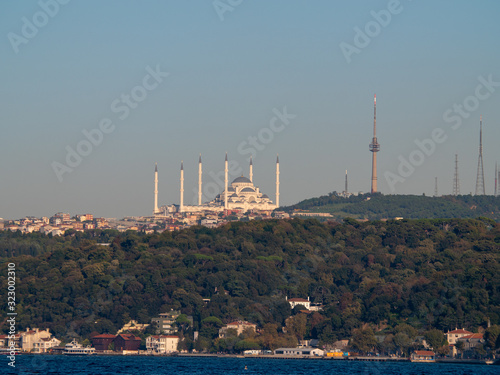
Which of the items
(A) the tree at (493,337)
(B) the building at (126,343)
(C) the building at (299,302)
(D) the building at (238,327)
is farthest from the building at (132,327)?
(A) the tree at (493,337)

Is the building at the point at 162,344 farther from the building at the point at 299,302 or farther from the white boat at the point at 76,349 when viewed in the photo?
the building at the point at 299,302

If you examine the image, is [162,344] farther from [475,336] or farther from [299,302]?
[475,336]

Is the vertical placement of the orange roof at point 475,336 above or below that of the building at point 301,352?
above

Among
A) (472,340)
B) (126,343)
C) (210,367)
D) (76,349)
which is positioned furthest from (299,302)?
(210,367)

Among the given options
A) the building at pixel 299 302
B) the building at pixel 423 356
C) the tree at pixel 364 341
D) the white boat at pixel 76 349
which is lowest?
the white boat at pixel 76 349

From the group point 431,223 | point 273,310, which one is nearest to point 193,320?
point 273,310

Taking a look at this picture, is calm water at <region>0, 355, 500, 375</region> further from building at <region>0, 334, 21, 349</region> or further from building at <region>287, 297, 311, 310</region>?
building at <region>287, 297, 311, 310</region>
